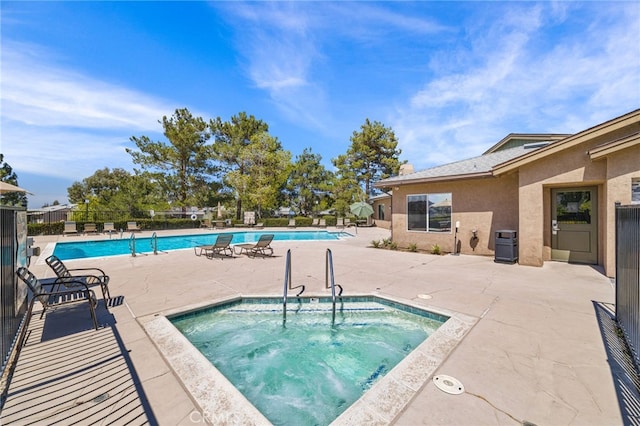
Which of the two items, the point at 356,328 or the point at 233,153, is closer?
the point at 356,328

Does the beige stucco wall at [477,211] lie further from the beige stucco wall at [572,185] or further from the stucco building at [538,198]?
the beige stucco wall at [572,185]

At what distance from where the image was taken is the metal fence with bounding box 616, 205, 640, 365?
3.19 metres

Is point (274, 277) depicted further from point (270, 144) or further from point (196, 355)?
point (270, 144)

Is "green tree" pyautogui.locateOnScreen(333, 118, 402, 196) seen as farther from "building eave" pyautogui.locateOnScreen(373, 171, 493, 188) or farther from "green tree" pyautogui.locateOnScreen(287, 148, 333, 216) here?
A: "building eave" pyautogui.locateOnScreen(373, 171, 493, 188)

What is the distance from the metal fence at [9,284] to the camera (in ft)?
9.73

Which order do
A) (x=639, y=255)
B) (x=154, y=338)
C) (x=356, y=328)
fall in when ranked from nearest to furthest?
(x=639, y=255) → (x=154, y=338) → (x=356, y=328)

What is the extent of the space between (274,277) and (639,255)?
6.70 metres

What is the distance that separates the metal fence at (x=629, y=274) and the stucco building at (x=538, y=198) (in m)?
4.01

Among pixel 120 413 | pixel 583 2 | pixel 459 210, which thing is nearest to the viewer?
pixel 120 413

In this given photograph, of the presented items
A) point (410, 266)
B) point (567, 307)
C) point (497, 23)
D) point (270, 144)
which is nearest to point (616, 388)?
point (567, 307)

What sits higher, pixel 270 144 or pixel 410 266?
pixel 270 144

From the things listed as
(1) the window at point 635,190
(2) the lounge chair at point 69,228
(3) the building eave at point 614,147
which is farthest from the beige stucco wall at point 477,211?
(2) the lounge chair at point 69,228

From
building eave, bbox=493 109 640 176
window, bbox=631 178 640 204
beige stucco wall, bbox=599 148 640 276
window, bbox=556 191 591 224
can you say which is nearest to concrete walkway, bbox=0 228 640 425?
beige stucco wall, bbox=599 148 640 276

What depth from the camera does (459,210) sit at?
10781 millimetres
